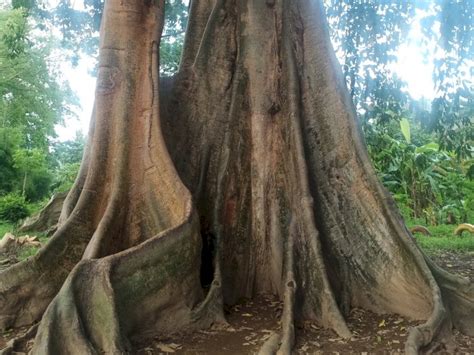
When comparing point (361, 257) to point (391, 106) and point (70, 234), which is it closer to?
point (70, 234)

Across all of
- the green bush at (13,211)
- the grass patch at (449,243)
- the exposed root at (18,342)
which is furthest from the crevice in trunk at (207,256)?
the green bush at (13,211)

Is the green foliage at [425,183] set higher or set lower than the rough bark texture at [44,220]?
higher

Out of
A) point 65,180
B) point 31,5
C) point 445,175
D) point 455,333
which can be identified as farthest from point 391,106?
point 65,180

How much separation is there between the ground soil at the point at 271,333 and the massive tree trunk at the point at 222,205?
12 cm

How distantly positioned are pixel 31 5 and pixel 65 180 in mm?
13428

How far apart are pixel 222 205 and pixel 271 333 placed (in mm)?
1627

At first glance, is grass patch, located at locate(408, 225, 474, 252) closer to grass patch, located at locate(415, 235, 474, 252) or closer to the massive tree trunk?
grass patch, located at locate(415, 235, 474, 252)

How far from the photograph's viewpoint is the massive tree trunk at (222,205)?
13.3 feet

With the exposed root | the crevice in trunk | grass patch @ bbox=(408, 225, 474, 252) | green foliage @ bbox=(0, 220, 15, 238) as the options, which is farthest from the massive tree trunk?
green foliage @ bbox=(0, 220, 15, 238)

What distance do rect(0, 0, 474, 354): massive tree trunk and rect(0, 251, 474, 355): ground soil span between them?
120 millimetres

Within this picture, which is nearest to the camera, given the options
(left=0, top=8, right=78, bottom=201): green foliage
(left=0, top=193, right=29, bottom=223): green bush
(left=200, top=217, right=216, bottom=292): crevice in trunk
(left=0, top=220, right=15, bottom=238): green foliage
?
(left=200, top=217, right=216, bottom=292): crevice in trunk

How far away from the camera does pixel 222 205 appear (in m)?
5.38

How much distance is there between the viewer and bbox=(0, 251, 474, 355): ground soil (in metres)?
3.90

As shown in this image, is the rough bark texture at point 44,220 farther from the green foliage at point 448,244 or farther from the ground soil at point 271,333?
the ground soil at point 271,333
